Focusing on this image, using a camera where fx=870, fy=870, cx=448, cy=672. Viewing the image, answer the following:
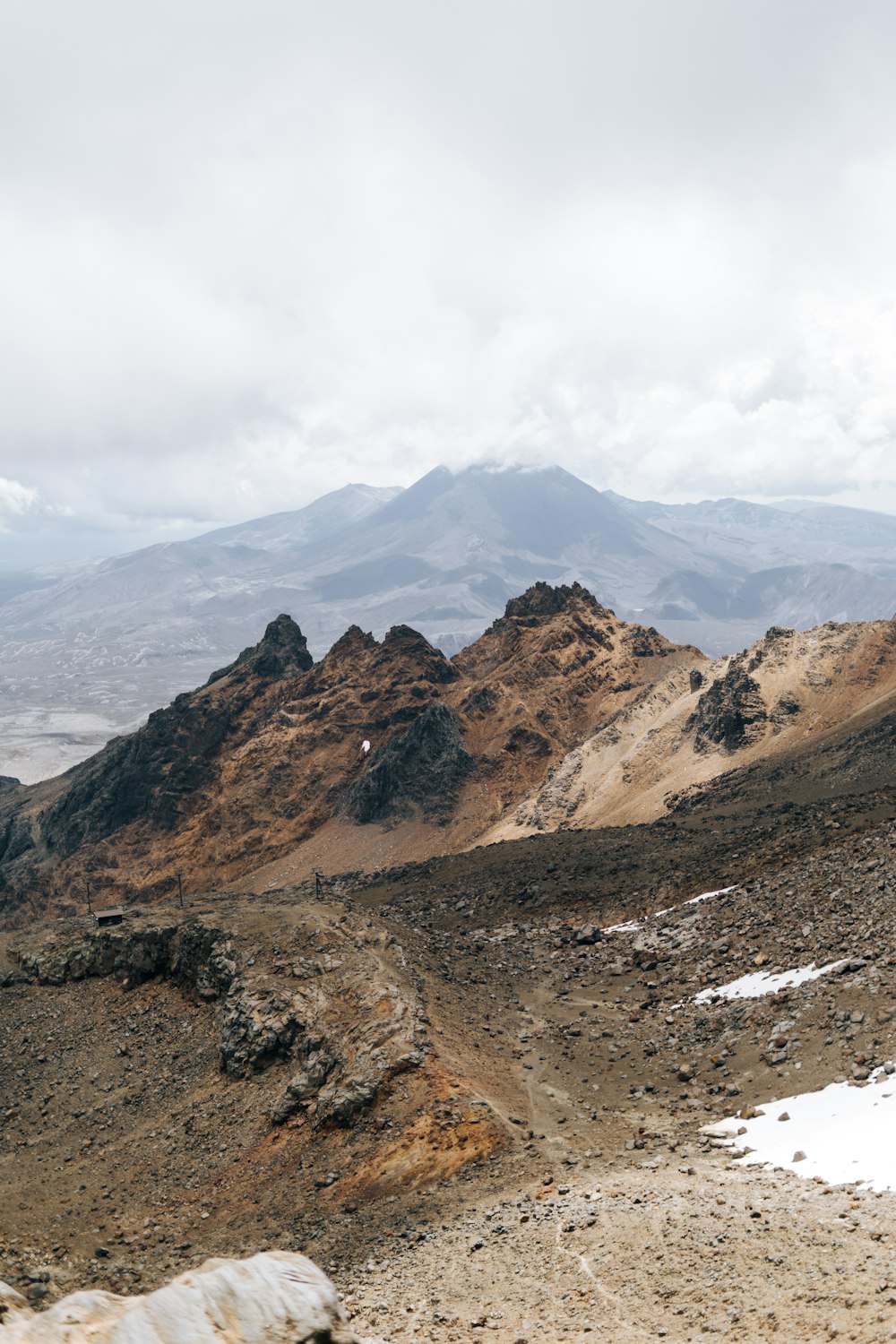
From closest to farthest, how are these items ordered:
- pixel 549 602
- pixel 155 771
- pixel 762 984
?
1. pixel 762 984
2. pixel 155 771
3. pixel 549 602

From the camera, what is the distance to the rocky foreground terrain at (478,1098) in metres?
15.7

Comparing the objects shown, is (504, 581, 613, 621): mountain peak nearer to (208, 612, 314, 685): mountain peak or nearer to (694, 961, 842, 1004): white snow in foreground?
(208, 612, 314, 685): mountain peak

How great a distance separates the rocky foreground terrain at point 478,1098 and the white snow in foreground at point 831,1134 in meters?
0.33

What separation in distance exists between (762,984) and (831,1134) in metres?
10.1

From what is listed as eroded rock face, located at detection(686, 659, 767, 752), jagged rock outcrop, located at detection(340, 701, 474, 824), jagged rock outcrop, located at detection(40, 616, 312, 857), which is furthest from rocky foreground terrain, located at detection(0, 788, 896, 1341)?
jagged rock outcrop, located at detection(40, 616, 312, 857)

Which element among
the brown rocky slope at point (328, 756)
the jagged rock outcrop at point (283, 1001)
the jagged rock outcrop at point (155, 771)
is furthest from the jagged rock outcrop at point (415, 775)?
the jagged rock outcrop at point (283, 1001)

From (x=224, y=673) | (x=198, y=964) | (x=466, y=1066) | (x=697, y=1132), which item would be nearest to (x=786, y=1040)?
(x=697, y=1132)

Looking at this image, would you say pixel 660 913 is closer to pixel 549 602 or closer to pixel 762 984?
pixel 762 984

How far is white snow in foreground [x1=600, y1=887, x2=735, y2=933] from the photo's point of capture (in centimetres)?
3975

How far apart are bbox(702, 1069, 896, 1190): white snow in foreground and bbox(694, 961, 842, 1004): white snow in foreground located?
6.26m

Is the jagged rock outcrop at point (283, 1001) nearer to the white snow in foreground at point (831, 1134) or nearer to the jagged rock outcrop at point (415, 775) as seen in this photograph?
the white snow in foreground at point (831, 1134)

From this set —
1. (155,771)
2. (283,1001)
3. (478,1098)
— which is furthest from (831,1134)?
(155,771)

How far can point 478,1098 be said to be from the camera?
78.1 ft

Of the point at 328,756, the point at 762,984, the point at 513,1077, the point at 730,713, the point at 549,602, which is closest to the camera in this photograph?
the point at 513,1077
